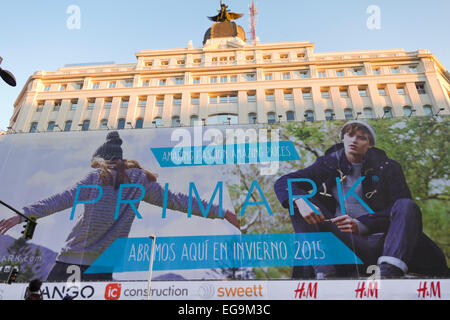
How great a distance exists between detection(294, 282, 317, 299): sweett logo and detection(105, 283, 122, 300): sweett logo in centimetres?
1005

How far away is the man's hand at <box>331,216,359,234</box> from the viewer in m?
19.1

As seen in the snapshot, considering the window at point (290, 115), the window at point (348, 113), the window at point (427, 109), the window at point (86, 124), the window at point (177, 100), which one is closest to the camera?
the window at point (427, 109)

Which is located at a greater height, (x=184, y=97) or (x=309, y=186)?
(x=184, y=97)

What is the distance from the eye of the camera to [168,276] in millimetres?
18781

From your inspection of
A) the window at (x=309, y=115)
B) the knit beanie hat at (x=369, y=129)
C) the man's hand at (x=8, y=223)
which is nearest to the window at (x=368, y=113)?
the window at (x=309, y=115)

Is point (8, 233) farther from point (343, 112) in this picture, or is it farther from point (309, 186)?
point (343, 112)

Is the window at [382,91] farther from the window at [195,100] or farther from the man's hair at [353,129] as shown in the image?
the window at [195,100]

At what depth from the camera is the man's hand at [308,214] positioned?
19.6 m

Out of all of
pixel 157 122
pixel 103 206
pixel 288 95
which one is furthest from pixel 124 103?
pixel 288 95

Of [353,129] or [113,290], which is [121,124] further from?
[353,129]

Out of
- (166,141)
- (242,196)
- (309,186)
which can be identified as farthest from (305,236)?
(166,141)

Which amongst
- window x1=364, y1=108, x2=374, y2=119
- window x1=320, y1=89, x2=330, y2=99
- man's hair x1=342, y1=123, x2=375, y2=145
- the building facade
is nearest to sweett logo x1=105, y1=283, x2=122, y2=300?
the building facade

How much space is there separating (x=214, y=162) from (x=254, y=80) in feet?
37.4

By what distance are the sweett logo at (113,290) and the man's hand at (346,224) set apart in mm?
13442
